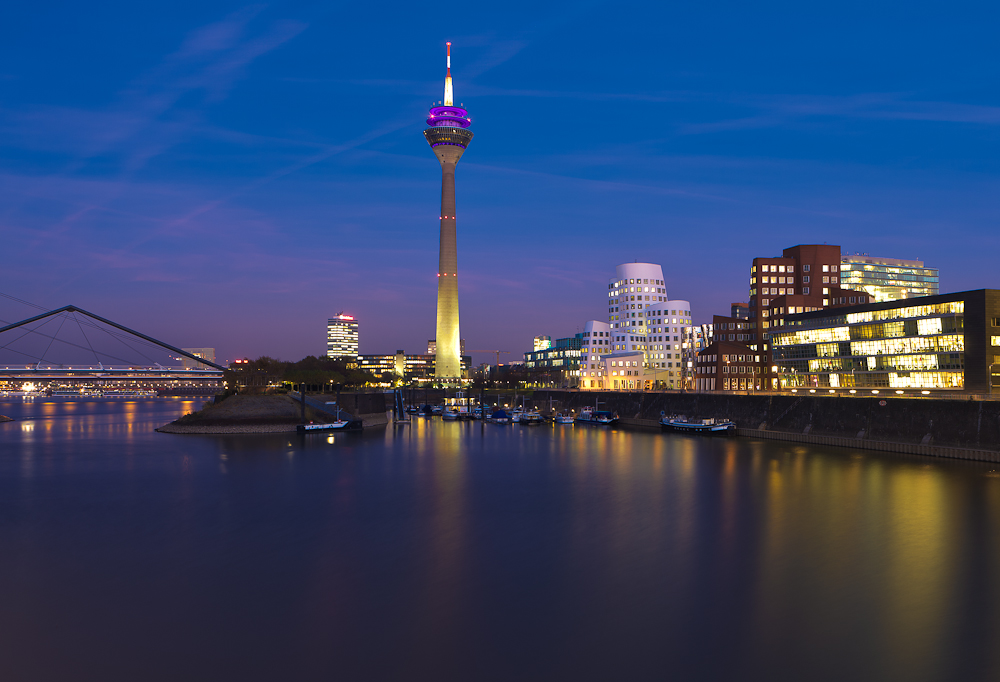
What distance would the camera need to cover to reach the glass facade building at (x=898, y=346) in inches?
2704

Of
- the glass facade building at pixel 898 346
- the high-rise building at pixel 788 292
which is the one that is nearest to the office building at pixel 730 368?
the high-rise building at pixel 788 292

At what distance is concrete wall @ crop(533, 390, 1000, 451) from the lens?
4831cm

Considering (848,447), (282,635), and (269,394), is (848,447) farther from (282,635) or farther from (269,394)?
(269,394)

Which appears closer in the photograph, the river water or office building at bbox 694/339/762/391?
the river water

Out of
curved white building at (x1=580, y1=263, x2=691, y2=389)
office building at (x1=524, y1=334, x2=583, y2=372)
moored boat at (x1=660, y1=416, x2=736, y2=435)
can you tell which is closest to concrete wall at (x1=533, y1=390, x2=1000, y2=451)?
moored boat at (x1=660, y1=416, x2=736, y2=435)

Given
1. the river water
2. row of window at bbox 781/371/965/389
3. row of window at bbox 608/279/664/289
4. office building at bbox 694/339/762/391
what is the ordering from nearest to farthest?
the river water → row of window at bbox 781/371/965/389 → office building at bbox 694/339/762/391 → row of window at bbox 608/279/664/289

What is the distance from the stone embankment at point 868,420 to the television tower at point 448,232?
90.9 m

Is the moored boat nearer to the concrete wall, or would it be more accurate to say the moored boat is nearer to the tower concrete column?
the concrete wall

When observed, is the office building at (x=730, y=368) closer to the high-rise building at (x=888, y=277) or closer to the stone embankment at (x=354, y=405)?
the stone embankment at (x=354, y=405)

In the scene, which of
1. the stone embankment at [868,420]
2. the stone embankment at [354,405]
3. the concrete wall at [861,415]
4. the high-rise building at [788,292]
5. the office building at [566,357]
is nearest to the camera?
the stone embankment at [868,420]

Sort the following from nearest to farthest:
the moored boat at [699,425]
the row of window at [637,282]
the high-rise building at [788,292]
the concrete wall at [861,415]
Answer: the concrete wall at [861,415], the moored boat at [699,425], the high-rise building at [788,292], the row of window at [637,282]

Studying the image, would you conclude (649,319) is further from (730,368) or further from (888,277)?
(888,277)

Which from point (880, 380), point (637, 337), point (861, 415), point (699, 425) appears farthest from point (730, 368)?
point (861, 415)

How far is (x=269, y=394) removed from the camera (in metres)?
84.8
